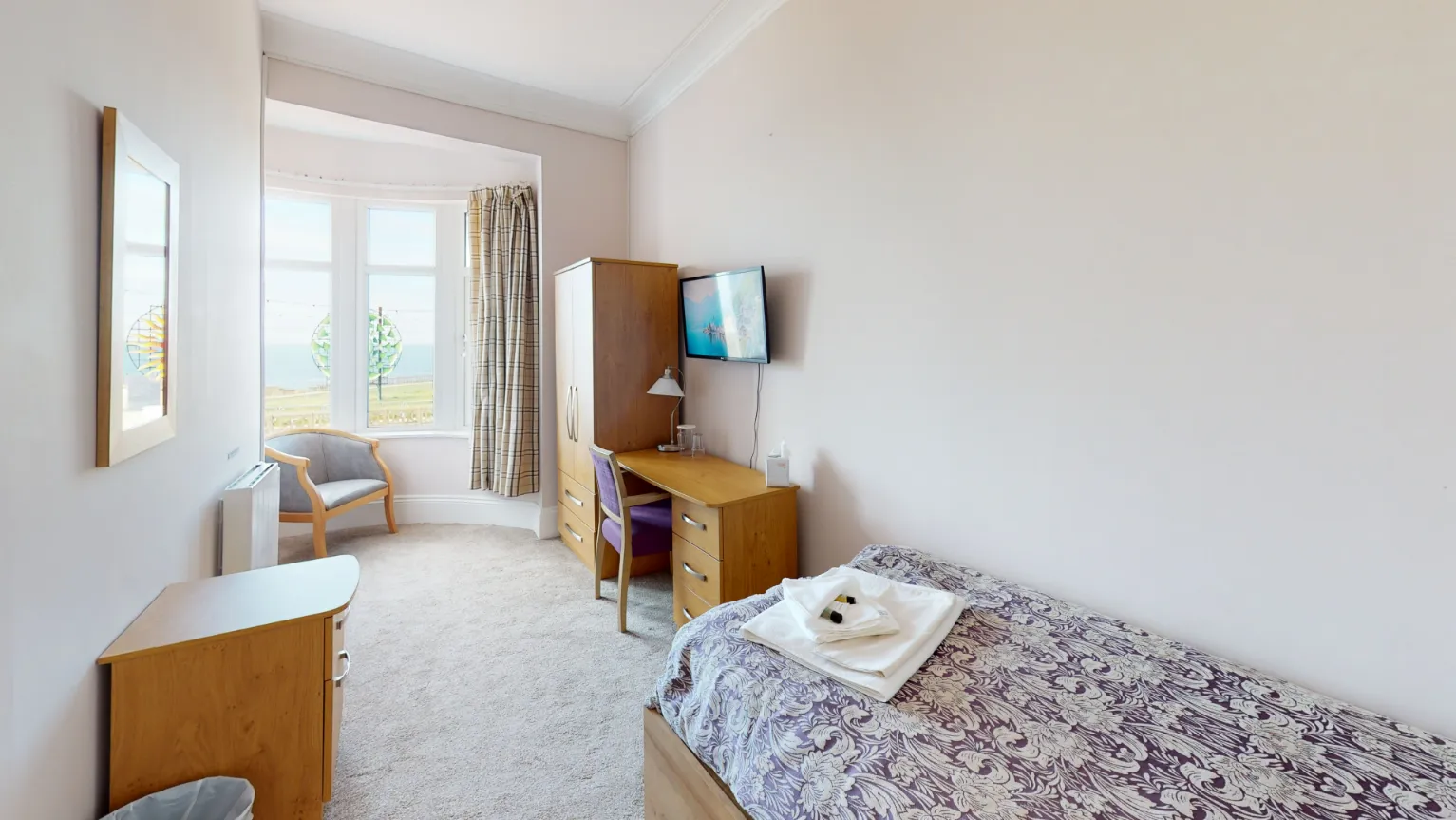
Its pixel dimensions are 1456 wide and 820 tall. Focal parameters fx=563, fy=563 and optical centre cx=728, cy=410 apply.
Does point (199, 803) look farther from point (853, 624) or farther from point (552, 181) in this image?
point (552, 181)

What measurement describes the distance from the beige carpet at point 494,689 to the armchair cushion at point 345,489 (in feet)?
1.20

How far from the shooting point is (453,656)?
8.26ft

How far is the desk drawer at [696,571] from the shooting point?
2.37m

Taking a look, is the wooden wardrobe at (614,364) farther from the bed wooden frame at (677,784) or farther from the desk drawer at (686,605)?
the bed wooden frame at (677,784)

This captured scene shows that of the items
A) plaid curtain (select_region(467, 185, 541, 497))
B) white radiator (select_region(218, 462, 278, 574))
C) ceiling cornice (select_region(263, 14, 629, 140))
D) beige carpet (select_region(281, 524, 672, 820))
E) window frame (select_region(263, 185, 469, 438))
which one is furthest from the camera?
window frame (select_region(263, 185, 469, 438))

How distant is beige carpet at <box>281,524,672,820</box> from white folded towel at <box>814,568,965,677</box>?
2.97 feet

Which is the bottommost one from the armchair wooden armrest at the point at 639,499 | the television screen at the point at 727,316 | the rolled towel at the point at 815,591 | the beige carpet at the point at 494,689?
the beige carpet at the point at 494,689

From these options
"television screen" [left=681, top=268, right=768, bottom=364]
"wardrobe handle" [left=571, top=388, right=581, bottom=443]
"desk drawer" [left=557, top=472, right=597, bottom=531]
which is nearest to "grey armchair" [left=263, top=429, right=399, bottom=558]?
Result: "desk drawer" [left=557, top=472, right=597, bottom=531]

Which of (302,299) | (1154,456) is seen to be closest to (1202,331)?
(1154,456)

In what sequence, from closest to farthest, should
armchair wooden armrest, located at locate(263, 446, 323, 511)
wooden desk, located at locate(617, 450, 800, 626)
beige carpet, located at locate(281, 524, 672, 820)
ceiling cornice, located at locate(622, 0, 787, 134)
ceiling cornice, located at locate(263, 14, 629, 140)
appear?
beige carpet, located at locate(281, 524, 672, 820) → wooden desk, located at locate(617, 450, 800, 626) → ceiling cornice, located at locate(622, 0, 787, 134) → ceiling cornice, located at locate(263, 14, 629, 140) → armchair wooden armrest, located at locate(263, 446, 323, 511)

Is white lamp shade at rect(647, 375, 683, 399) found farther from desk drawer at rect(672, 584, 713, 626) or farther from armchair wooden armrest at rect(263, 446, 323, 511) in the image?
armchair wooden armrest at rect(263, 446, 323, 511)

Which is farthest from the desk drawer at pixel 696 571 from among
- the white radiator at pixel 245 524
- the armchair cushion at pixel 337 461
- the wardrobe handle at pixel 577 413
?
the armchair cushion at pixel 337 461

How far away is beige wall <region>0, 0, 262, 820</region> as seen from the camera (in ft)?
3.21

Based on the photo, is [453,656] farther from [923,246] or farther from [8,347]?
[923,246]
